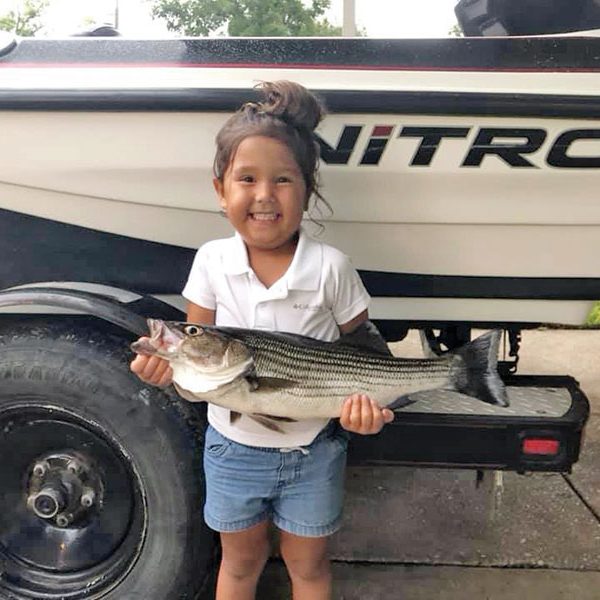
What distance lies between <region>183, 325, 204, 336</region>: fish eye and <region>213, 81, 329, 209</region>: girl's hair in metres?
0.44

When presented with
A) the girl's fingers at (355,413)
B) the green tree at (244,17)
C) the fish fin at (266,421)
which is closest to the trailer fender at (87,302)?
the fish fin at (266,421)

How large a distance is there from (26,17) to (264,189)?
61.2 inches

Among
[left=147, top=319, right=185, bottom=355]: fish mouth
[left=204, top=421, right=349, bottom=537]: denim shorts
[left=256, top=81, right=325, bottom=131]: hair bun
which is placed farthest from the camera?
[left=204, top=421, right=349, bottom=537]: denim shorts

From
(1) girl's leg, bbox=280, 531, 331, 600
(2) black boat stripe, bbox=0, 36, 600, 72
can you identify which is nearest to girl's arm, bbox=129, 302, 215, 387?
(1) girl's leg, bbox=280, 531, 331, 600

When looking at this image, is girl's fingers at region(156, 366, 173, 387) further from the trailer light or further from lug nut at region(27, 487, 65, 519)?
the trailer light

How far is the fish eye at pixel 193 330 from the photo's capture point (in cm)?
176

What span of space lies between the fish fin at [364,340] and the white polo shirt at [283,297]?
0.14ft

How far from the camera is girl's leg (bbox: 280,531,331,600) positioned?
218cm

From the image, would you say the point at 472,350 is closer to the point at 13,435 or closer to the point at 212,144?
the point at 212,144

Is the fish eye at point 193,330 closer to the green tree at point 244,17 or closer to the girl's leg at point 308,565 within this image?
the girl's leg at point 308,565

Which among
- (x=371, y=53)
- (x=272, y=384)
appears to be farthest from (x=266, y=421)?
(x=371, y=53)

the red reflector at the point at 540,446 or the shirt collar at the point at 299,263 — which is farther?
the red reflector at the point at 540,446

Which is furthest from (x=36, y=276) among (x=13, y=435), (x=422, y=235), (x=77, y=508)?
(x=422, y=235)

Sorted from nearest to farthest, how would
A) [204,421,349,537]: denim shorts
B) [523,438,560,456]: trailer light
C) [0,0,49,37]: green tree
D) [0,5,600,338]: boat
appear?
[204,421,349,537]: denim shorts → [0,5,600,338]: boat → [523,438,560,456]: trailer light → [0,0,49,37]: green tree
